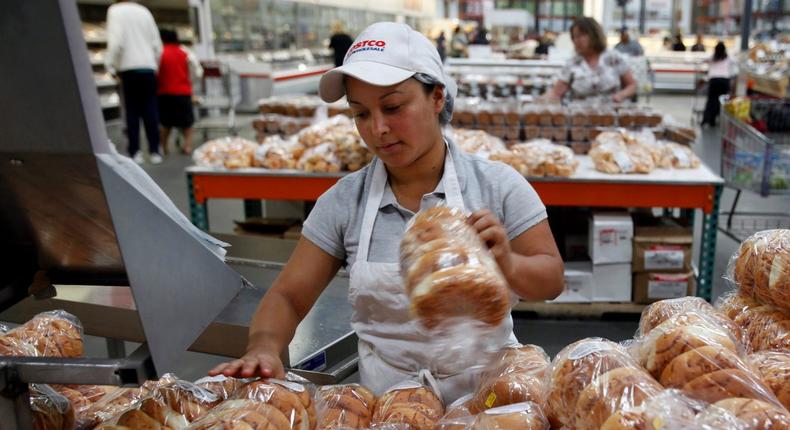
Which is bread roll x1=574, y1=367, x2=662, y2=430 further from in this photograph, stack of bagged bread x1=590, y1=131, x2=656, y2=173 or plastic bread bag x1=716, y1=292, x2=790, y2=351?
stack of bagged bread x1=590, y1=131, x2=656, y2=173

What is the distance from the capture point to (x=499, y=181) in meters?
1.74

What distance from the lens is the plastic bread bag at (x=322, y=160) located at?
13.7ft

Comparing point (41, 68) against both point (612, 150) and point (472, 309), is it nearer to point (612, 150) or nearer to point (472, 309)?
point (472, 309)

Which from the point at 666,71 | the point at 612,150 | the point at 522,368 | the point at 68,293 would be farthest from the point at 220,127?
the point at 666,71

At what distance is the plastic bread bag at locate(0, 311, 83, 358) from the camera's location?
55.8 inches

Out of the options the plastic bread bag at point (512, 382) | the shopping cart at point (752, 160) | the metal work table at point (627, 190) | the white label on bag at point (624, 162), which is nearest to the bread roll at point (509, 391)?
the plastic bread bag at point (512, 382)

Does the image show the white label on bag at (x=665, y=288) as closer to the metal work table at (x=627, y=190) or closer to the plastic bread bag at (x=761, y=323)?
the metal work table at (x=627, y=190)

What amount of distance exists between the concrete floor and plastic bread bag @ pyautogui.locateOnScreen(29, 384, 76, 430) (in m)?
1.26

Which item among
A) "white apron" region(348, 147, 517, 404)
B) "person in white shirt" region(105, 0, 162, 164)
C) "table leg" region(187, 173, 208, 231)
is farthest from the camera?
"person in white shirt" region(105, 0, 162, 164)

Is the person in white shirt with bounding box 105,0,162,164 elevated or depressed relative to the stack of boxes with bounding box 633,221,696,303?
elevated

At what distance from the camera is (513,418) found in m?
1.07

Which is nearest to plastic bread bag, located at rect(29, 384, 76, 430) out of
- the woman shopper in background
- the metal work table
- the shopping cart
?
the metal work table

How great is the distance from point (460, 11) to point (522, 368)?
29.9 m

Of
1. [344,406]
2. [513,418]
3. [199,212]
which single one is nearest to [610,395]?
[513,418]
